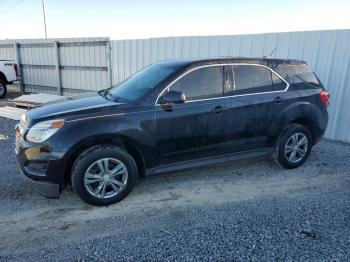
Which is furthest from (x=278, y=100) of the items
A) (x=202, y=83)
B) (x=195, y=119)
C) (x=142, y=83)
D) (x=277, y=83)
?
(x=142, y=83)

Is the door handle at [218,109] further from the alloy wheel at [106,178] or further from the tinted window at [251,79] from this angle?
the alloy wheel at [106,178]

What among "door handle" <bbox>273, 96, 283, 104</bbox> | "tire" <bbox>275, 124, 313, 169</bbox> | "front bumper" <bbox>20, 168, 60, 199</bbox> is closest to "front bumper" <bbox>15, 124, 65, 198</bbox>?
"front bumper" <bbox>20, 168, 60, 199</bbox>

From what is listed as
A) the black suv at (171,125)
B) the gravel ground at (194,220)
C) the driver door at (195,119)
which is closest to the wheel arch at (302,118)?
the black suv at (171,125)

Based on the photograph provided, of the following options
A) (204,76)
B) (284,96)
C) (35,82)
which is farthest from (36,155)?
(35,82)

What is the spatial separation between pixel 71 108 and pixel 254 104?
2544 mm

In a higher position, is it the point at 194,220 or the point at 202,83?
the point at 202,83

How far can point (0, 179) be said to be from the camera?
428 cm

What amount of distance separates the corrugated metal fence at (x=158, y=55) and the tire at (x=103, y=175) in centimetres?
489

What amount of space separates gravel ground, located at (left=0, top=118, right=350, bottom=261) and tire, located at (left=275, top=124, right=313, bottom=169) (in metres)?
0.21

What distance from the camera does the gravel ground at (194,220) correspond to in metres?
2.78

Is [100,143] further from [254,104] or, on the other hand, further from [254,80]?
[254,80]

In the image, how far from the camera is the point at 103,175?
3527 mm

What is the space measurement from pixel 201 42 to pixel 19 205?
593 cm

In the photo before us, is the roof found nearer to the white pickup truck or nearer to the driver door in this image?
the driver door
